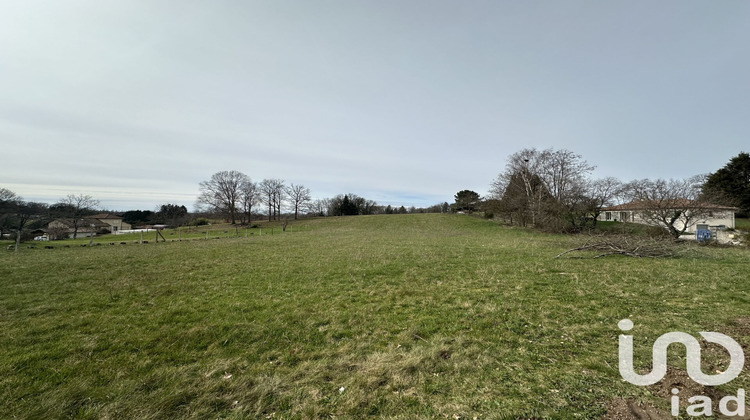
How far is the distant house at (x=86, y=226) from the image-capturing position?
4344cm

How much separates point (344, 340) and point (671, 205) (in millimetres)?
30961

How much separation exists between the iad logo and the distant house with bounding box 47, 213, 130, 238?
44.3 metres

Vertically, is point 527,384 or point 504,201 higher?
point 504,201

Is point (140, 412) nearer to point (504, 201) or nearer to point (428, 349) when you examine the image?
point (428, 349)

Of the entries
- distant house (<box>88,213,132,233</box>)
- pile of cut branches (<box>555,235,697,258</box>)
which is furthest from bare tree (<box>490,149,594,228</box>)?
distant house (<box>88,213,132,233</box>)

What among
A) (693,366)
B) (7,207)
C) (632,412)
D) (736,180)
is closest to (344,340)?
(632,412)

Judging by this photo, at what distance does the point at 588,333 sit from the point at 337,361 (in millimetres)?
4256

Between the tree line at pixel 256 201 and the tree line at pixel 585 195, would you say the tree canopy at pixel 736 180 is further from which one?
the tree line at pixel 256 201

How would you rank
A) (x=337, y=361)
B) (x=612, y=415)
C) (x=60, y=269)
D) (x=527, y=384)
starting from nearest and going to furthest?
1. (x=612, y=415)
2. (x=527, y=384)
3. (x=337, y=361)
4. (x=60, y=269)

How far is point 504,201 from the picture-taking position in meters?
33.7

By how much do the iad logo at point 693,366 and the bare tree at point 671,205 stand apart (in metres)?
25.8

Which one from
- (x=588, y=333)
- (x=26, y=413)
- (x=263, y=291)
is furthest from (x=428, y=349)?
(x=263, y=291)

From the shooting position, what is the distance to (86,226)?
49719 millimetres

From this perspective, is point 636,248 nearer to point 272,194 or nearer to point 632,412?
point 632,412
